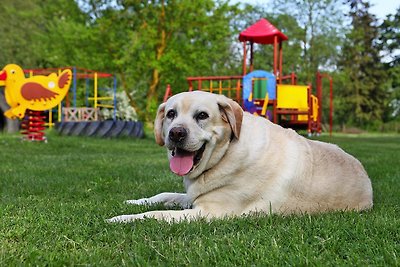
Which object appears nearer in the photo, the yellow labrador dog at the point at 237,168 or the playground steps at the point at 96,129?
the yellow labrador dog at the point at 237,168

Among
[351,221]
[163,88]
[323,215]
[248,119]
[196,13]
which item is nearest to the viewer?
[351,221]

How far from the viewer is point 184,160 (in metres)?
3.25

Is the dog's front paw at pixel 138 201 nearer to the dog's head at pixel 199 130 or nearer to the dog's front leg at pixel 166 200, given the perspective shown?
the dog's front leg at pixel 166 200

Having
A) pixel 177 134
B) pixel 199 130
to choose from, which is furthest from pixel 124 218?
pixel 199 130

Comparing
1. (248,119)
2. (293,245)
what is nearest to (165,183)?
(248,119)

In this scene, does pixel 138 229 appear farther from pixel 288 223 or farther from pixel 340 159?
pixel 340 159

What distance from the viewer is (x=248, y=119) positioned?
11.6ft

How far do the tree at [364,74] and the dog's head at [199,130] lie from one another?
39.9 metres

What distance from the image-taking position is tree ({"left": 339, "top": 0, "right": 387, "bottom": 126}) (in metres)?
41.5

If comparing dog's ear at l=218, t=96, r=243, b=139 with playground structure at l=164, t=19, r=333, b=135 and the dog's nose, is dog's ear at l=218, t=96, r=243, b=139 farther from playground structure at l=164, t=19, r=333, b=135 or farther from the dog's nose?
playground structure at l=164, t=19, r=333, b=135

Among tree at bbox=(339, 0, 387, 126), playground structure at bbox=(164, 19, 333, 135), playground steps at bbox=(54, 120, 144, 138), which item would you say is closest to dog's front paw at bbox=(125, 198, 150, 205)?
playground structure at bbox=(164, 19, 333, 135)

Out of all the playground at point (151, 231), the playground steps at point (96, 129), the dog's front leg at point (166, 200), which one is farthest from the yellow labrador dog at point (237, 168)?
the playground steps at point (96, 129)

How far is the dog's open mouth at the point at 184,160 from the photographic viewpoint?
3.24 meters

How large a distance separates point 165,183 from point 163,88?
2340 centimetres
